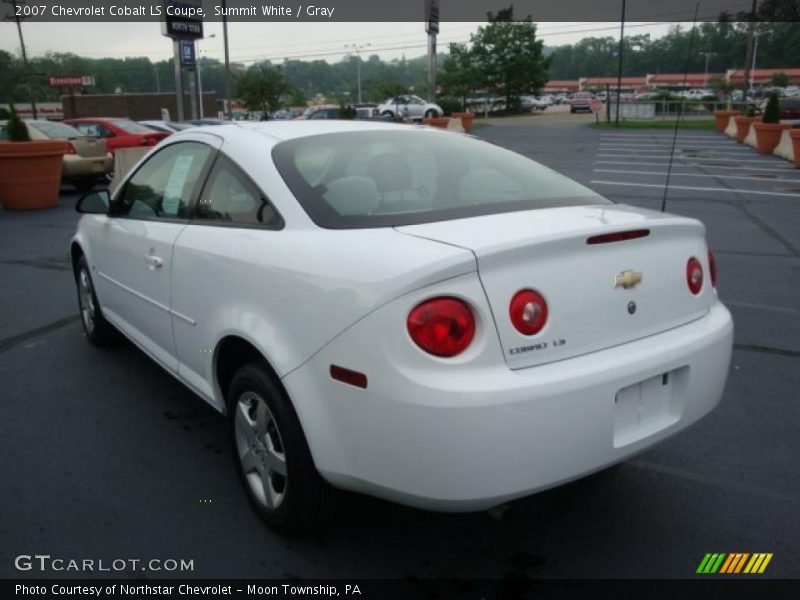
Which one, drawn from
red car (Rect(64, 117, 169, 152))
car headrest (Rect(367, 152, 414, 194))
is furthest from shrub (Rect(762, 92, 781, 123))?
car headrest (Rect(367, 152, 414, 194))

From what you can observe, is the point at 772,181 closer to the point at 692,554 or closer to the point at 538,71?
the point at 692,554

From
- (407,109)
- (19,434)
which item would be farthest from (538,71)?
(19,434)

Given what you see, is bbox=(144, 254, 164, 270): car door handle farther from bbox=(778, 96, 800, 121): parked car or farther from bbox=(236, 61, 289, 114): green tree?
bbox=(236, 61, 289, 114): green tree

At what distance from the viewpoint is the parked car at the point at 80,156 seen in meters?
13.7

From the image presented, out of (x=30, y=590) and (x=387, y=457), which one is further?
(x=30, y=590)

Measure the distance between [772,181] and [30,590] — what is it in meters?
15.3

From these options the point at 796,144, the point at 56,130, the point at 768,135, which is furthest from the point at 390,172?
the point at 768,135

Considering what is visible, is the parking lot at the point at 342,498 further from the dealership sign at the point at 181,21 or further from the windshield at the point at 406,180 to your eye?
the dealership sign at the point at 181,21

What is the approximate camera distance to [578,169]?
17.2m

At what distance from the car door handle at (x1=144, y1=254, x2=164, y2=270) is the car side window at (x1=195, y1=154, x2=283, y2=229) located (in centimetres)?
32

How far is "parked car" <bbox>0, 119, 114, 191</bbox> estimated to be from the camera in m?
13.7

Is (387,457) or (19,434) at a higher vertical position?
Result: (387,457)

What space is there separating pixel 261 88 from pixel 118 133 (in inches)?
1497

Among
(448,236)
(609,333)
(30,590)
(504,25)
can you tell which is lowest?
(30,590)
